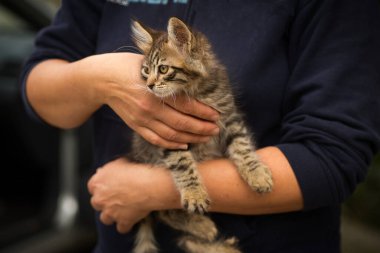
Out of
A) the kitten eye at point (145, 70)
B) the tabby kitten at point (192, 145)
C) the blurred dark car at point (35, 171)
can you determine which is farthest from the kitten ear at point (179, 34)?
the blurred dark car at point (35, 171)

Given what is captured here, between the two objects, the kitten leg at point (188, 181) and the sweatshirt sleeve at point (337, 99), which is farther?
the kitten leg at point (188, 181)

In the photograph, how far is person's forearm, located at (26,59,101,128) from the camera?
4.99 feet

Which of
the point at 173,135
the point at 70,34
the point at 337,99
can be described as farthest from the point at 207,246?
the point at 70,34

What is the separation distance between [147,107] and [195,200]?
31 centimetres

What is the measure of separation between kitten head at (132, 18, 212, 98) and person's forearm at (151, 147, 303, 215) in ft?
0.90

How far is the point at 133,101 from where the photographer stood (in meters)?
1.38

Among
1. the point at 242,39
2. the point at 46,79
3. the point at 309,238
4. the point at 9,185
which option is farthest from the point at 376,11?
the point at 9,185

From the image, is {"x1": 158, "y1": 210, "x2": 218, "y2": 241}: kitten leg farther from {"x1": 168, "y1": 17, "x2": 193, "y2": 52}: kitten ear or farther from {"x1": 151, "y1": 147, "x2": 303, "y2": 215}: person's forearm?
{"x1": 168, "y1": 17, "x2": 193, "y2": 52}: kitten ear

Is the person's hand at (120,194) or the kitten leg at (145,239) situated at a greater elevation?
the person's hand at (120,194)

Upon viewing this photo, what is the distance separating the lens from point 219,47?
147 cm

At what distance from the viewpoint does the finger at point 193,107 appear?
4.61 ft

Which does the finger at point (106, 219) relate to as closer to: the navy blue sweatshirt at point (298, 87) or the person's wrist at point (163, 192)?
the navy blue sweatshirt at point (298, 87)

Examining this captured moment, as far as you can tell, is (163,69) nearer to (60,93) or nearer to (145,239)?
(60,93)

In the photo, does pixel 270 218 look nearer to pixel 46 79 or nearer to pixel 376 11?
pixel 376 11
